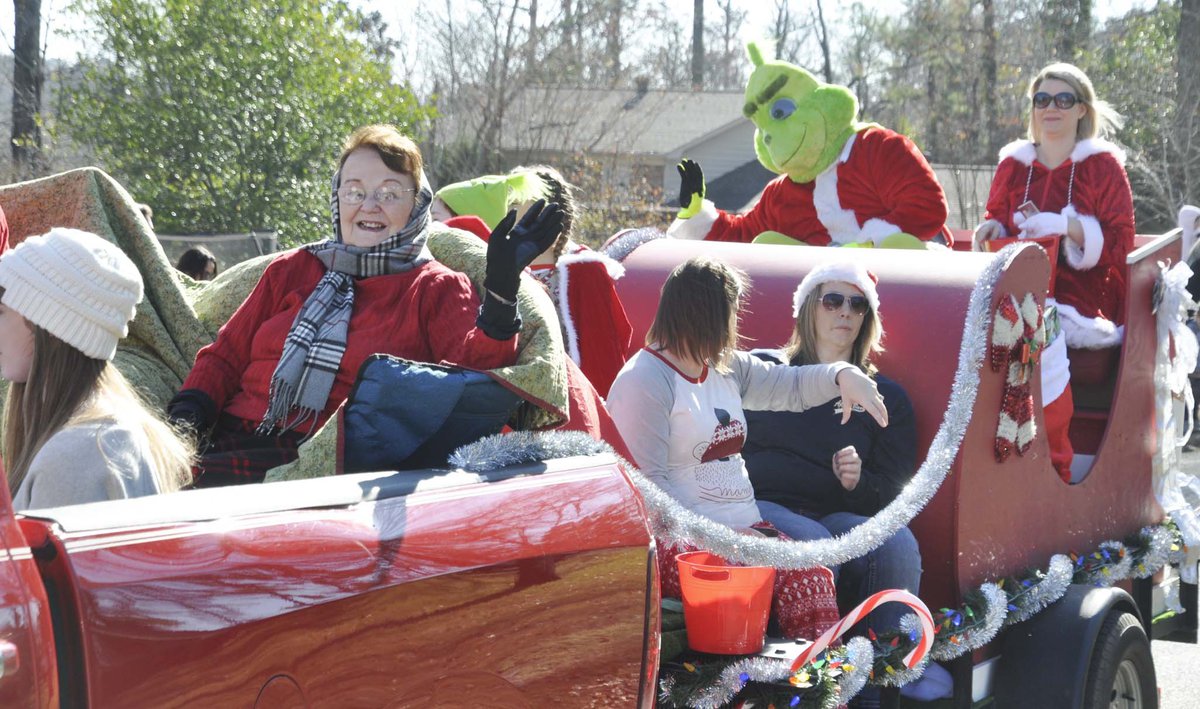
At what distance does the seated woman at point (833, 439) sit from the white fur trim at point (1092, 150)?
1.59 meters

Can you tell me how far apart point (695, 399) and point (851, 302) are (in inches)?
27.3

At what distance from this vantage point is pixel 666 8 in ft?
89.2

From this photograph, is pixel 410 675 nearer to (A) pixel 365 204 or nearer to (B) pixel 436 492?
(B) pixel 436 492

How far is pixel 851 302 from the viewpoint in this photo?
13.1 ft

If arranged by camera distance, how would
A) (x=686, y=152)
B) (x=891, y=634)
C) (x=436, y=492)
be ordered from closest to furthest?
(x=436, y=492) < (x=891, y=634) < (x=686, y=152)

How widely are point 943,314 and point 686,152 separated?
101ft

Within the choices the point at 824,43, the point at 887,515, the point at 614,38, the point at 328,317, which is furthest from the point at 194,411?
the point at 824,43

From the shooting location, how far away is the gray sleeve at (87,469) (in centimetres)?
214

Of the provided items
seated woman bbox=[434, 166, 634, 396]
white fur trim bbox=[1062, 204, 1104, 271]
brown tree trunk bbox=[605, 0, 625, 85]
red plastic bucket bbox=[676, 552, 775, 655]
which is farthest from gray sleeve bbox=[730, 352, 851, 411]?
brown tree trunk bbox=[605, 0, 625, 85]

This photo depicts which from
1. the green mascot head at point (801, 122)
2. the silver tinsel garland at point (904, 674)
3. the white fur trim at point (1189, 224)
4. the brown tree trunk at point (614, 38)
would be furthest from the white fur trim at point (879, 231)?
the brown tree trunk at point (614, 38)

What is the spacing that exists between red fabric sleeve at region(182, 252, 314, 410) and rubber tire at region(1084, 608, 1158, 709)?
2.46m

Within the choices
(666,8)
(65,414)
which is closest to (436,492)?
(65,414)

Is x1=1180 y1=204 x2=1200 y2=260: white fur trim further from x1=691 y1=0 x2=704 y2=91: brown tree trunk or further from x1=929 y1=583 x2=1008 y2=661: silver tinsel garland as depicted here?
x1=691 y1=0 x2=704 y2=91: brown tree trunk

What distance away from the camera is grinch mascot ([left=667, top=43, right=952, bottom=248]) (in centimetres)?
576
